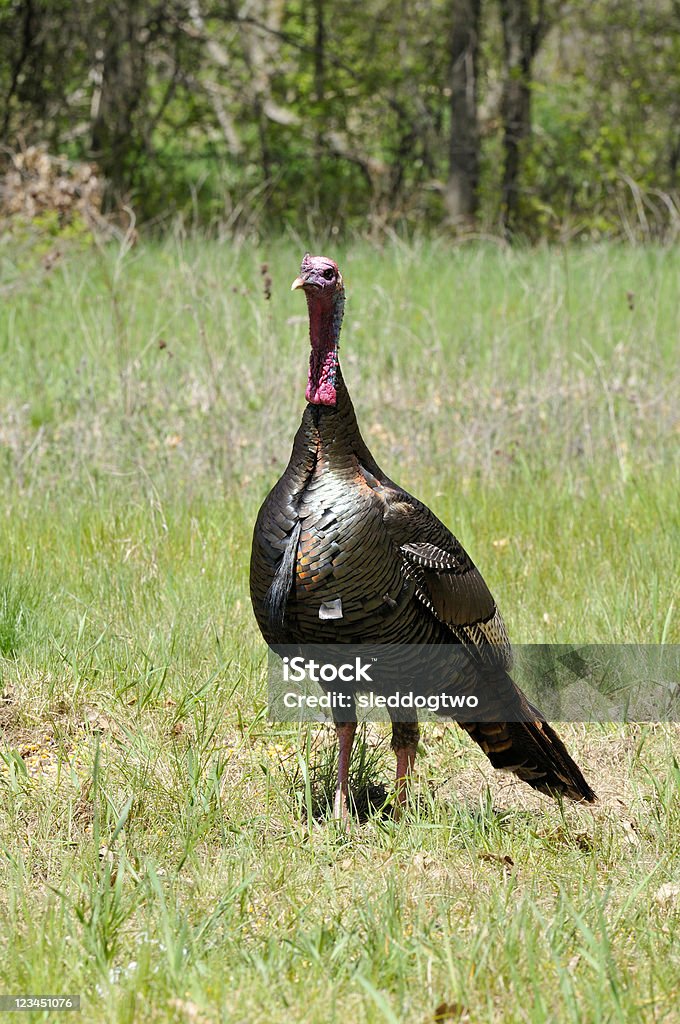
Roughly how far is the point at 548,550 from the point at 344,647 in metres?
2.10

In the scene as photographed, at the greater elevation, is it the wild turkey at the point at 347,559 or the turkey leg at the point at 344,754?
the wild turkey at the point at 347,559

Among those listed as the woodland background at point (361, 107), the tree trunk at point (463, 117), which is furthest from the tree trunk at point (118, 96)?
the tree trunk at point (463, 117)

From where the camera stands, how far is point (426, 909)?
276cm

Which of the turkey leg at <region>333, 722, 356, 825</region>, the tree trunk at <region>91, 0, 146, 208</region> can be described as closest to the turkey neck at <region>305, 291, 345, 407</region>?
the turkey leg at <region>333, 722, 356, 825</region>

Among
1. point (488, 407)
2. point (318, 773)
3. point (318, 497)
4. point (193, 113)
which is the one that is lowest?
point (318, 773)

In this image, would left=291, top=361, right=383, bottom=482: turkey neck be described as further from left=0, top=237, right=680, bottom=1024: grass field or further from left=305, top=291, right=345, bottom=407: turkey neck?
left=0, top=237, right=680, bottom=1024: grass field

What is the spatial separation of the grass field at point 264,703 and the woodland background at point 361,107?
20.8ft

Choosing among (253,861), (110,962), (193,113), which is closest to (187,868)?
(253,861)

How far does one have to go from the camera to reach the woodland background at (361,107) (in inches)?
518

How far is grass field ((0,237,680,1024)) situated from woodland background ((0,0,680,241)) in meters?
6.35

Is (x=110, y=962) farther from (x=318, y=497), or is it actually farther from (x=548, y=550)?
(x=548, y=550)

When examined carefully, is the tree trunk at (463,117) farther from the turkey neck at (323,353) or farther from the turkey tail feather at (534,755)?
the turkey tail feather at (534,755)

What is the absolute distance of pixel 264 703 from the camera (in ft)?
12.9

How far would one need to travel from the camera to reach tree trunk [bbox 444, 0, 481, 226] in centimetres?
1307
